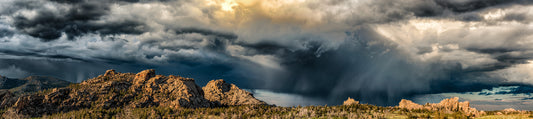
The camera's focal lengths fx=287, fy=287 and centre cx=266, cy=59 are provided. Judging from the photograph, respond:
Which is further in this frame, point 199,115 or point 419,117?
point 199,115

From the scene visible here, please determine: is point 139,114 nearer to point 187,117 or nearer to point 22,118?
point 187,117

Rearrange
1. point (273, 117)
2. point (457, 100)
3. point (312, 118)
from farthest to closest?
point (273, 117) < point (457, 100) < point (312, 118)

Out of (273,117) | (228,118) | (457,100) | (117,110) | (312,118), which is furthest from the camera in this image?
(117,110)

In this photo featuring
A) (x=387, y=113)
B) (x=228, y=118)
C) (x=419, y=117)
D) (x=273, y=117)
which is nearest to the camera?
(x=419, y=117)

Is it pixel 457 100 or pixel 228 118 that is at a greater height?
pixel 457 100

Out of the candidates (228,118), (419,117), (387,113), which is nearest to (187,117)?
(228,118)

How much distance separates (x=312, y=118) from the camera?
120 metres

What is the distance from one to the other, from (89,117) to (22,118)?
5324 cm

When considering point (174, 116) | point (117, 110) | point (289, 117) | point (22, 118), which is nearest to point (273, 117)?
point (289, 117)

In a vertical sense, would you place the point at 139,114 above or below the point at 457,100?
below

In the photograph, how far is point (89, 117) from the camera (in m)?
180

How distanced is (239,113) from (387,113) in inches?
3390

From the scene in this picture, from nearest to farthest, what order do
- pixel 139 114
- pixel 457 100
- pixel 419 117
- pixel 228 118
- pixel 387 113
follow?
pixel 419 117 < pixel 387 113 < pixel 457 100 < pixel 228 118 < pixel 139 114

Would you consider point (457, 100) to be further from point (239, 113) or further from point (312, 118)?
point (239, 113)
